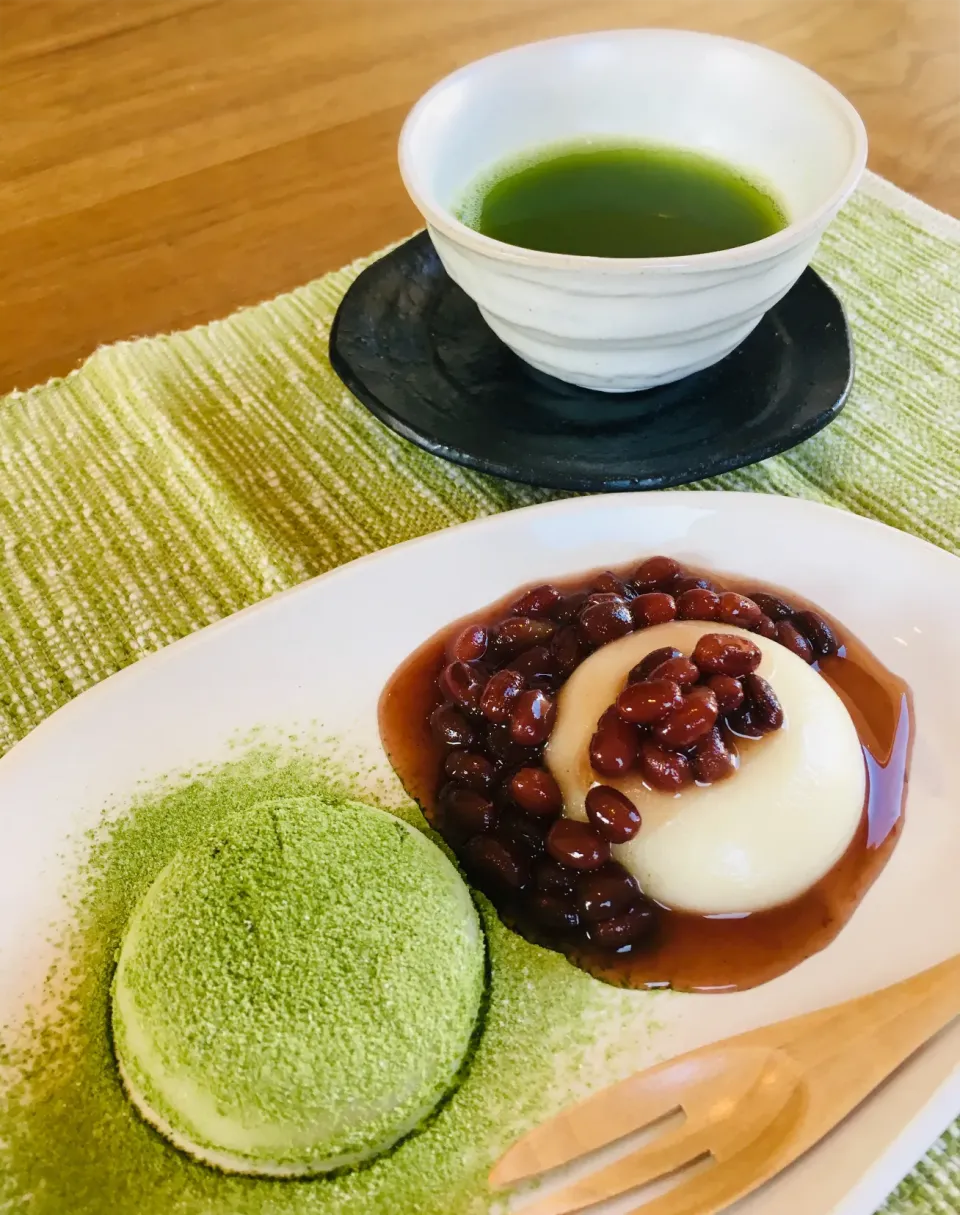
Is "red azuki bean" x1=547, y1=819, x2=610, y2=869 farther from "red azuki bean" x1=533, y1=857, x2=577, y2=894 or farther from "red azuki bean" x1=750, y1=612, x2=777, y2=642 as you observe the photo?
"red azuki bean" x1=750, y1=612, x2=777, y2=642

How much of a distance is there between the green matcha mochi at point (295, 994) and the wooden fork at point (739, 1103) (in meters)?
0.10

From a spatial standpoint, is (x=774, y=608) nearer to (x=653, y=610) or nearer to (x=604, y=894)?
(x=653, y=610)

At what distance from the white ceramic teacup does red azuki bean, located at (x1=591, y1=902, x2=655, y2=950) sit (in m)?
0.54

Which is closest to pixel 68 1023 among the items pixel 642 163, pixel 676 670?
pixel 676 670

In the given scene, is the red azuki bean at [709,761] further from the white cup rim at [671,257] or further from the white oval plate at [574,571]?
the white cup rim at [671,257]

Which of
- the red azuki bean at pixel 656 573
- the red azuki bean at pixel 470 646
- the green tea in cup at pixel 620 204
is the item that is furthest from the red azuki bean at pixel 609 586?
the green tea in cup at pixel 620 204

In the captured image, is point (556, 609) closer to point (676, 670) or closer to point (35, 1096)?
point (676, 670)

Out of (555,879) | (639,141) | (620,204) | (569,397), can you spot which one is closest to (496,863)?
(555,879)

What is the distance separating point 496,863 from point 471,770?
91mm

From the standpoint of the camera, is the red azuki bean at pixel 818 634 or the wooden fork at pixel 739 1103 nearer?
the wooden fork at pixel 739 1103

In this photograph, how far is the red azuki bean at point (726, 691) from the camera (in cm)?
83

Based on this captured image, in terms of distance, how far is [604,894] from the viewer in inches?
31.6

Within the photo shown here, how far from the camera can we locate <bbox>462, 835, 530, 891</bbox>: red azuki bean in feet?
2.66

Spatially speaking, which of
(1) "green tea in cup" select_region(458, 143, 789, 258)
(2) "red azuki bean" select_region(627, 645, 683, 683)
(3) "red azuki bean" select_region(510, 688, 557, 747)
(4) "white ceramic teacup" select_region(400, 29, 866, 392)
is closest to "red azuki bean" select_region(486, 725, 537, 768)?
(3) "red azuki bean" select_region(510, 688, 557, 747)
